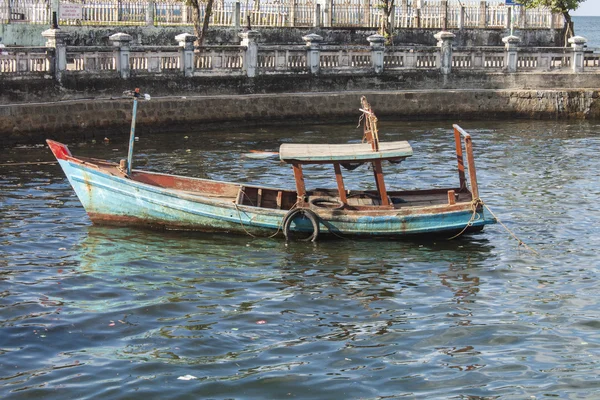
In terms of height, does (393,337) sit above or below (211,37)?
below

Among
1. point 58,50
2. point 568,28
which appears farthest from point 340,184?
point 568,28

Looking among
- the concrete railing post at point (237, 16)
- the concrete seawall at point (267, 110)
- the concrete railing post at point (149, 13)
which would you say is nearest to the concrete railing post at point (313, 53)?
the concrete seawall at point (267, 110)

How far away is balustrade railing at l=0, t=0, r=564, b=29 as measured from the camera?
3120 centimetres

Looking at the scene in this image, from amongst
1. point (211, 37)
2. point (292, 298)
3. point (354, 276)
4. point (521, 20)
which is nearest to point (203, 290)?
point (292, 298)

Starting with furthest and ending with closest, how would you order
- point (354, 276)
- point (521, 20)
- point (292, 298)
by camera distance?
1. point (521, 20)
2. point (354, 276)
3. point (292, 298)

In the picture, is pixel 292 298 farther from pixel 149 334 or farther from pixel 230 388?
pixel 230 388

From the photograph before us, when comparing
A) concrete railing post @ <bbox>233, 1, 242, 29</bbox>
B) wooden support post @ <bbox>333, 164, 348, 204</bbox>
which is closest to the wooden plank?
wooden support post @ <bbox>333, 164, 348, 204</bbox>

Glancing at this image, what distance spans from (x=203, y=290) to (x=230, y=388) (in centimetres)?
320

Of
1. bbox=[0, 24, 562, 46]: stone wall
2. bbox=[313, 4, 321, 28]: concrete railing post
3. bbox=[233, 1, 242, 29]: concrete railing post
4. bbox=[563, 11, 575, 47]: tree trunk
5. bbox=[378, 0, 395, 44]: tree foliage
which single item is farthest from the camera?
bbox=[563, 11, 575, 47]: tree trunk

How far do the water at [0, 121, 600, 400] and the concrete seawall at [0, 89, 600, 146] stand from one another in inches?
206

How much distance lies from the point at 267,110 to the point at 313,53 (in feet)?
6.96

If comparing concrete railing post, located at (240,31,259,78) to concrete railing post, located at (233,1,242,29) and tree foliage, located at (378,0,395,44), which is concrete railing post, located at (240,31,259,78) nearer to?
concrete railing post, located at (233,1,242,29)

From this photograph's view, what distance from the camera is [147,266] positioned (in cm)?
1347

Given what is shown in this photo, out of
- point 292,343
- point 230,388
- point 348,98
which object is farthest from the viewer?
point 348,98
